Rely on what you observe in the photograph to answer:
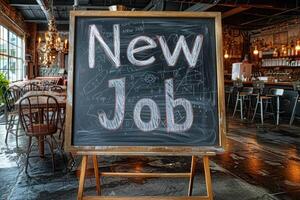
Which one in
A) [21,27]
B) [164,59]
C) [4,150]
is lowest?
[4,150]

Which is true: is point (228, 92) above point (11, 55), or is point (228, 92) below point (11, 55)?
below

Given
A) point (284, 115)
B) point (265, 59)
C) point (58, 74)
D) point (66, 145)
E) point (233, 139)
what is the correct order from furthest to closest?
1. point (58, 74)
2. point (265, 59)
3. point (284, 115)
4. point (233, 139)
5. point (66, 145)

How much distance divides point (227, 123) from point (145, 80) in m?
5.40

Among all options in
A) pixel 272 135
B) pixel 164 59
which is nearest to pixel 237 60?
pixel 272 135

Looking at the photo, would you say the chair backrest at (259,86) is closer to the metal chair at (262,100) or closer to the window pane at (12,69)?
the metal chair at (262,100)

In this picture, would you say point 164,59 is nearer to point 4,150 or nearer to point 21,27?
point 4,150

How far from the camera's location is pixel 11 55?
11242 millimetres

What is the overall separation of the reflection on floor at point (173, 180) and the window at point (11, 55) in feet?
20.1

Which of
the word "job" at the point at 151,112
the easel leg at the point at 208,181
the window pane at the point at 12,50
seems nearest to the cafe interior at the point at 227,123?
the window pane at the point at 12,50

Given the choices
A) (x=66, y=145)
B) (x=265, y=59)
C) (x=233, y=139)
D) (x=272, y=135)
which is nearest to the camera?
(x=66, y=145)

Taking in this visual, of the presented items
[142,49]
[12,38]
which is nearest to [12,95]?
[142,49]

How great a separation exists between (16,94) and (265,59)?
1062 cm

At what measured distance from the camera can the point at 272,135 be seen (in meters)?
5.73

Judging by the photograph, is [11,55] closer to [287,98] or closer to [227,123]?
[227,123]
